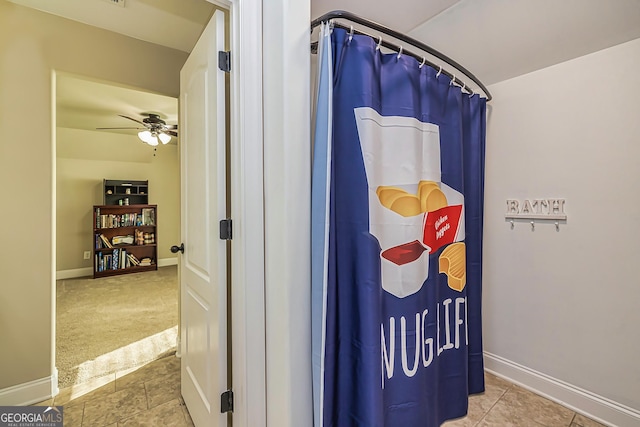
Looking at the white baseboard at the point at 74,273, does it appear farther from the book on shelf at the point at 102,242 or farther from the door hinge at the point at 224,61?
the door hinge at the point at 224,61

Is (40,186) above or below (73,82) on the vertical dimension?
below

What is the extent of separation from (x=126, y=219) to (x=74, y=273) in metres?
1.19

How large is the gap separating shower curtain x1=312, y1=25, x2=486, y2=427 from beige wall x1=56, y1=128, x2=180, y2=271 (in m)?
4.37

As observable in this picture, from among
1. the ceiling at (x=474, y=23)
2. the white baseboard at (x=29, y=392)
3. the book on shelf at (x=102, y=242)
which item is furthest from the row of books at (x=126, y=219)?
the ceiling at (x=474, y=23)

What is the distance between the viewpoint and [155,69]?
2.20 m

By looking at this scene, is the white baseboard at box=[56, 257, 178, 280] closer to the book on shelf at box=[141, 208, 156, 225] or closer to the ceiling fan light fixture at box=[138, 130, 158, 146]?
the book on shelf at box=[141, 208, 156, 225]

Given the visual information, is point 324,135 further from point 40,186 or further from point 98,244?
point 98,244

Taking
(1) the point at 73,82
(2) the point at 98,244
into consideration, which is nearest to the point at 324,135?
(1) the point at 73,82

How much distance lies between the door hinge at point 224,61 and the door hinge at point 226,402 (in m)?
1.49

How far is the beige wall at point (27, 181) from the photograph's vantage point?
5.45 feet

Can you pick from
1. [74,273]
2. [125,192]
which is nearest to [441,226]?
[125,192]

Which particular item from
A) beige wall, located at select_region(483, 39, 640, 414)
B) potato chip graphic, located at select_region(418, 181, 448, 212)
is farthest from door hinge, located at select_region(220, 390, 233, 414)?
beige wall, located at select_region(483, 39, 640, 414)

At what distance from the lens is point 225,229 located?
4.09ft

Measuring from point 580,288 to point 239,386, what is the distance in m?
1.94
